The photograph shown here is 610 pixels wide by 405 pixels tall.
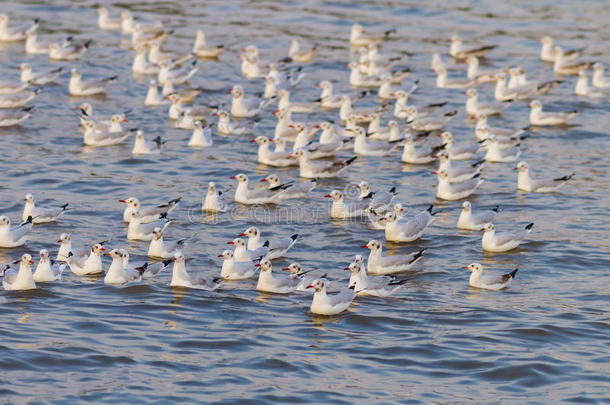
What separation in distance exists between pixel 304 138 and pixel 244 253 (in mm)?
9646

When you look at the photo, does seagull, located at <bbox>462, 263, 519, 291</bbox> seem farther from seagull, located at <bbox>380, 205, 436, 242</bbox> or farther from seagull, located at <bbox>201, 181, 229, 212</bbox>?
seagull, located at <bbox>201, 181, 229, 212</bbox>

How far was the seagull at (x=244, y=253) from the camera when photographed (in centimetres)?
A: 2306

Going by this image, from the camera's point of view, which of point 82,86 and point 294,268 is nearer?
point 294,268

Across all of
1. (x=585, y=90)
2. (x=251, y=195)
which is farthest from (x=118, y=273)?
(x=585, y=90)

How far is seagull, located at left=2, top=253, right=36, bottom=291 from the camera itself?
68.4 ft

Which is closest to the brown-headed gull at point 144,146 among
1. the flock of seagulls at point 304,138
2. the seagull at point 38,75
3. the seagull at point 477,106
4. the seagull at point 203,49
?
the flock of seagulls at point 304,138

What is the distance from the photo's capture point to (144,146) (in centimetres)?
3152

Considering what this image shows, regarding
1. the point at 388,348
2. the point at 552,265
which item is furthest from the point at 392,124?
the point at 388,348

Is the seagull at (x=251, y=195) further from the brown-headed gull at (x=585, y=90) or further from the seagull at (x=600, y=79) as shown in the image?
the seagull at (x=600, y=79)

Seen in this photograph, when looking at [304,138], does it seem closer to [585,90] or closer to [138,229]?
[138,229]

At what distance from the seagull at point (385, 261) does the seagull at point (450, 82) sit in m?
17.5

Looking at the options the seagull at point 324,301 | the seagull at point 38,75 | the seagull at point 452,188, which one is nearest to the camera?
the seagull at point 324,301

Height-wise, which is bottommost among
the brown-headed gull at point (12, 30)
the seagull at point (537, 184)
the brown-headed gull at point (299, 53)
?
the seagull at point (537, 184)

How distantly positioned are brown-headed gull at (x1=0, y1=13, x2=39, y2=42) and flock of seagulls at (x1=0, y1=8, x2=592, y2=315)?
2.2 inches
